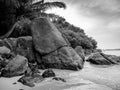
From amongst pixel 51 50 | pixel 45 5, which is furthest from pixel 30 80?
pixel 45 5

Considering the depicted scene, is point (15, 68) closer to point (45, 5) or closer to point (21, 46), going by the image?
point (21, 46)

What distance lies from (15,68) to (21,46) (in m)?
3.08

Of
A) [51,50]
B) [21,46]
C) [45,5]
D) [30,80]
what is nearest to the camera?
[30,80]

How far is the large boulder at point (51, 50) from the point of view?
5782 mm

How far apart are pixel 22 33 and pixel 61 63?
711 cm

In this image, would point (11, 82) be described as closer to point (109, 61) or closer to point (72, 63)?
point (72, 63)

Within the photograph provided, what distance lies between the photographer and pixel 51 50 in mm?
6203

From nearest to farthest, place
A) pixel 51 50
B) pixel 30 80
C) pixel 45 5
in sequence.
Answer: pixel 30 80 < pixel 51 50 < pixel 45 5

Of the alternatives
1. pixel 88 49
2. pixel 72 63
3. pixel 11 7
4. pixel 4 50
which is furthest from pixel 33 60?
pixel 88 49

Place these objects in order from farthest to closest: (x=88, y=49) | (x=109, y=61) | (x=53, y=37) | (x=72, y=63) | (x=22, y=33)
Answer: (x=88, y=49) → (x=22, y=33) → (x=109, y=61) → (x=53, y=37) → (x=72, y=63)

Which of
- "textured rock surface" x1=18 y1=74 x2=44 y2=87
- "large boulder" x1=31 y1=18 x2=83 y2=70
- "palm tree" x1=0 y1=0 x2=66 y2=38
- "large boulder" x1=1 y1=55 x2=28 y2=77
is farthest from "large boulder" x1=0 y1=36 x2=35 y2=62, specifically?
"palm tree" x1=0 y1=0 x2=66 y2=38

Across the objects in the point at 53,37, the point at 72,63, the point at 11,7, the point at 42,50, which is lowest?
the point at 72,63

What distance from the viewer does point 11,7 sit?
1094 cm

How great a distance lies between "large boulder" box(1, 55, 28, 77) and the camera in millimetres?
4027
